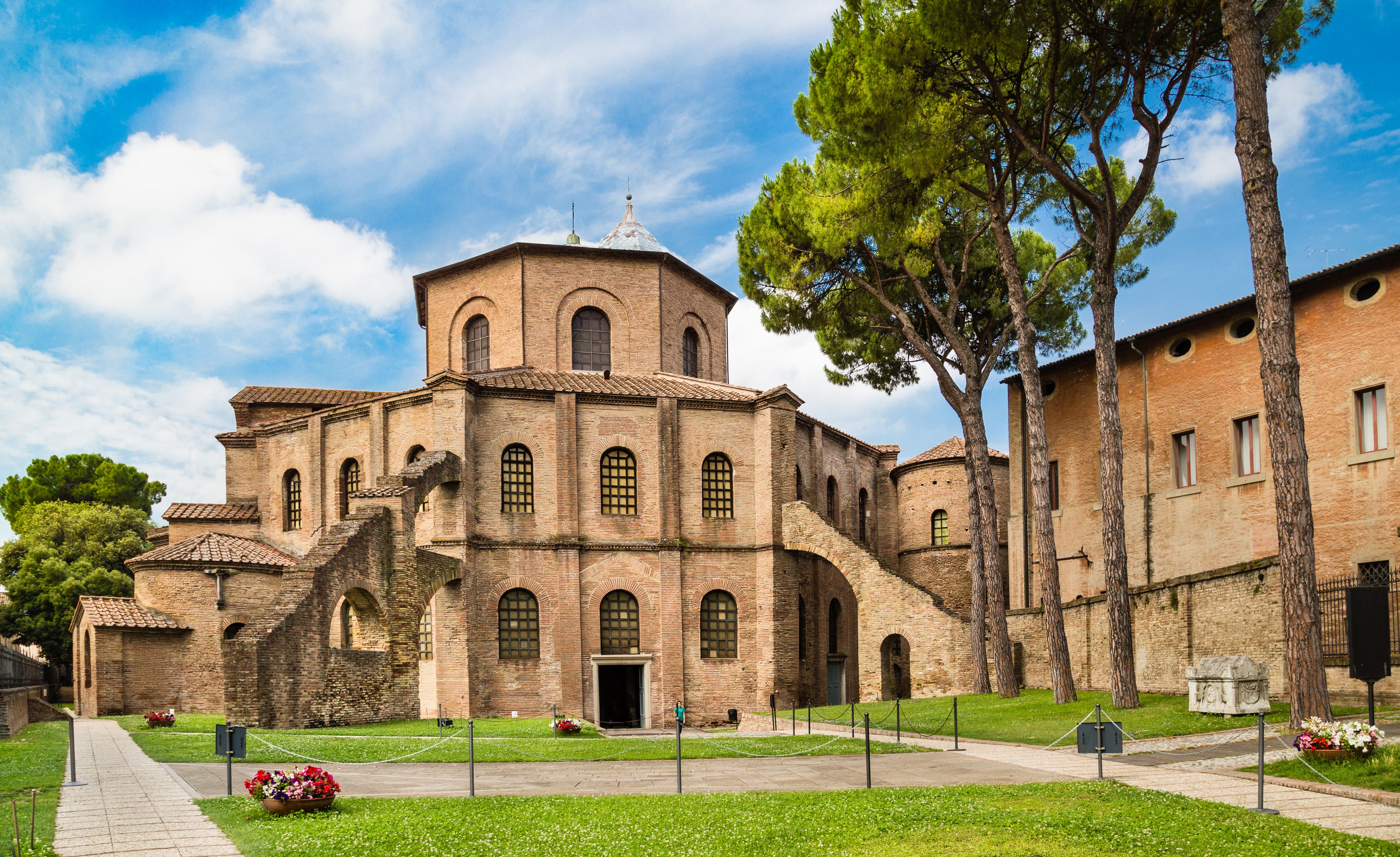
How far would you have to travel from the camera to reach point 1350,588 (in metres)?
11.9

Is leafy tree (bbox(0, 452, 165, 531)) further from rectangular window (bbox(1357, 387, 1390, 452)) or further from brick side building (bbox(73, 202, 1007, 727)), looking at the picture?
rectangular window (bbox(1357, 387, 1390, 452))

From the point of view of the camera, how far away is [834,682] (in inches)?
1242

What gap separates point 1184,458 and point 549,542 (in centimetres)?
1579

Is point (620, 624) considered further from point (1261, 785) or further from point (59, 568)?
point (59, 568)

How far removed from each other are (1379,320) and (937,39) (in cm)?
1067

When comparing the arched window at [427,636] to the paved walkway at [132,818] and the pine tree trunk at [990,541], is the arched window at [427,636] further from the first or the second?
the pine tree trunk at [990,541]

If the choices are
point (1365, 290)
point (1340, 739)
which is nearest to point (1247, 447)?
point (1365, 290)

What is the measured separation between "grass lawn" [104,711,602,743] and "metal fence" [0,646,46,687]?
8.00 feet

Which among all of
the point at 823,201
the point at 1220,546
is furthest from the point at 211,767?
the point at 1220,546

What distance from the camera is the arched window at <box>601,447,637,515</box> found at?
2792 centimetres

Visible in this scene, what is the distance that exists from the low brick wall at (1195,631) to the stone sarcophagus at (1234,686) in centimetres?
49

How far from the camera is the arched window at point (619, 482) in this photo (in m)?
27.9

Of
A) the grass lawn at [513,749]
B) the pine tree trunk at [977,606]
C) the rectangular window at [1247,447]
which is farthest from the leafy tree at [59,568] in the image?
the rectangular window at [1247,447]

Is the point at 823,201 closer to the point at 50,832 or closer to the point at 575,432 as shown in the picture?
the point at 575,432
